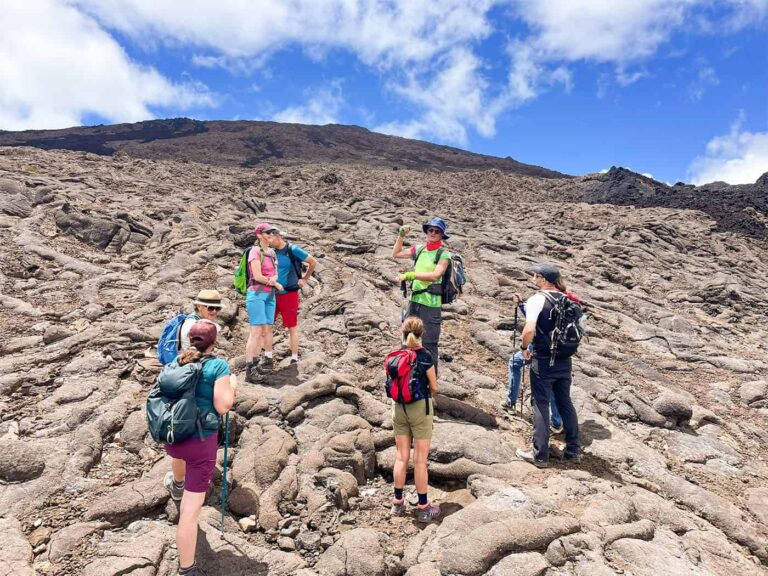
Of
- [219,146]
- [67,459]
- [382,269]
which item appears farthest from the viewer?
[219,146]

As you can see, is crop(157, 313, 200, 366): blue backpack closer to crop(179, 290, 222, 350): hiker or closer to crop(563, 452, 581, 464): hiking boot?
crop(179, 290, 222, 350): hiker

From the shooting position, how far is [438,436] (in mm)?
6477

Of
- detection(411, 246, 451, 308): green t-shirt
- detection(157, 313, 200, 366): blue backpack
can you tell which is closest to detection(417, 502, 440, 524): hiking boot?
detection(411, 246, 451, 308): green t-shirt

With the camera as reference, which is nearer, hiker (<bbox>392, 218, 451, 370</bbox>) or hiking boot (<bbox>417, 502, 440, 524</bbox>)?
hiking boot (<bbox>417, 502, 440, 524</bbox>)

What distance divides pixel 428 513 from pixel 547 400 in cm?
246

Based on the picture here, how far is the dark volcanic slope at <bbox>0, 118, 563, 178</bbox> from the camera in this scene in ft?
188

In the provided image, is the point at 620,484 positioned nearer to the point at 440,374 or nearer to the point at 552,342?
the point at 552,342

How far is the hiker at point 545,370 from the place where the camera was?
20.0ft

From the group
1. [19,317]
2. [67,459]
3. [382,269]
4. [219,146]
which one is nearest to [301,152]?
[219,146]

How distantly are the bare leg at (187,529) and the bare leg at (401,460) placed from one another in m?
2.25

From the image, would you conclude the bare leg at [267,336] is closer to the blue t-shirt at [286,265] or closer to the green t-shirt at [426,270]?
the blue t-shirt at [286,265]

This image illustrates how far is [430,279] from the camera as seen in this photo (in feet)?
23.0

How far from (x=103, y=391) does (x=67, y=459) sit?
1941 mm

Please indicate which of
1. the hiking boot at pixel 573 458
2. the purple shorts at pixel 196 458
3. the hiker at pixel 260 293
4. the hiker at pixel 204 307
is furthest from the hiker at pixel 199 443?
the hiking boot at pixel 573 458
